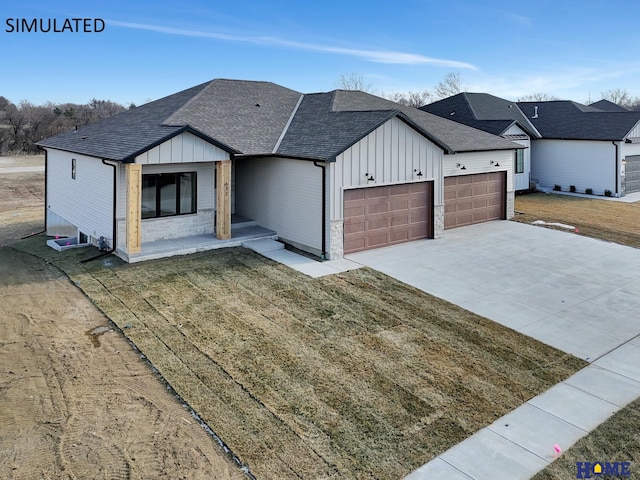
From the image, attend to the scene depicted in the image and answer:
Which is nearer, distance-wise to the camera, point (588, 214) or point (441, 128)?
point (441, 128)

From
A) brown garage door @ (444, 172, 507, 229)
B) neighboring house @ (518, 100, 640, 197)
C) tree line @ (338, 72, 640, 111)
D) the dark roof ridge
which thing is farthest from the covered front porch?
tree line @ (338, 72, 640, 111)

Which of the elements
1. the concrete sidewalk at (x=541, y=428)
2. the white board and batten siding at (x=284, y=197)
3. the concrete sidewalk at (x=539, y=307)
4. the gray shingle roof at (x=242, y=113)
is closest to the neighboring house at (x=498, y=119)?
the concrete sidewalk at (x=539, y=307)

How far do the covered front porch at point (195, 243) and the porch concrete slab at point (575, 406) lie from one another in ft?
32.2

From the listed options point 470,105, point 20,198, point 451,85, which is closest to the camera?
point 20,198

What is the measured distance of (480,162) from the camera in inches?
735

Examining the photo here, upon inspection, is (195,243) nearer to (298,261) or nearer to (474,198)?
(298,261)

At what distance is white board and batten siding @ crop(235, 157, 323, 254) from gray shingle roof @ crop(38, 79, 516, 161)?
605mm

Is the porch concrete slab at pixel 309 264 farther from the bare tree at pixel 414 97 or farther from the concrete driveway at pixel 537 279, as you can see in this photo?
the bare tree at pixel 414 97

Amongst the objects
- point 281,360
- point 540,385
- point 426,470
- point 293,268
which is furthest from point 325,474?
point 293,268

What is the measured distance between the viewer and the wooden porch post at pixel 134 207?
1283 cm

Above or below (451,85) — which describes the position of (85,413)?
below

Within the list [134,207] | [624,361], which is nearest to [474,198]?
[624,361]

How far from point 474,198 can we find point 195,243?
10.7 m

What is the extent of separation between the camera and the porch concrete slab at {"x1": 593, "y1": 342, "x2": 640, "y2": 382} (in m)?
7.84
